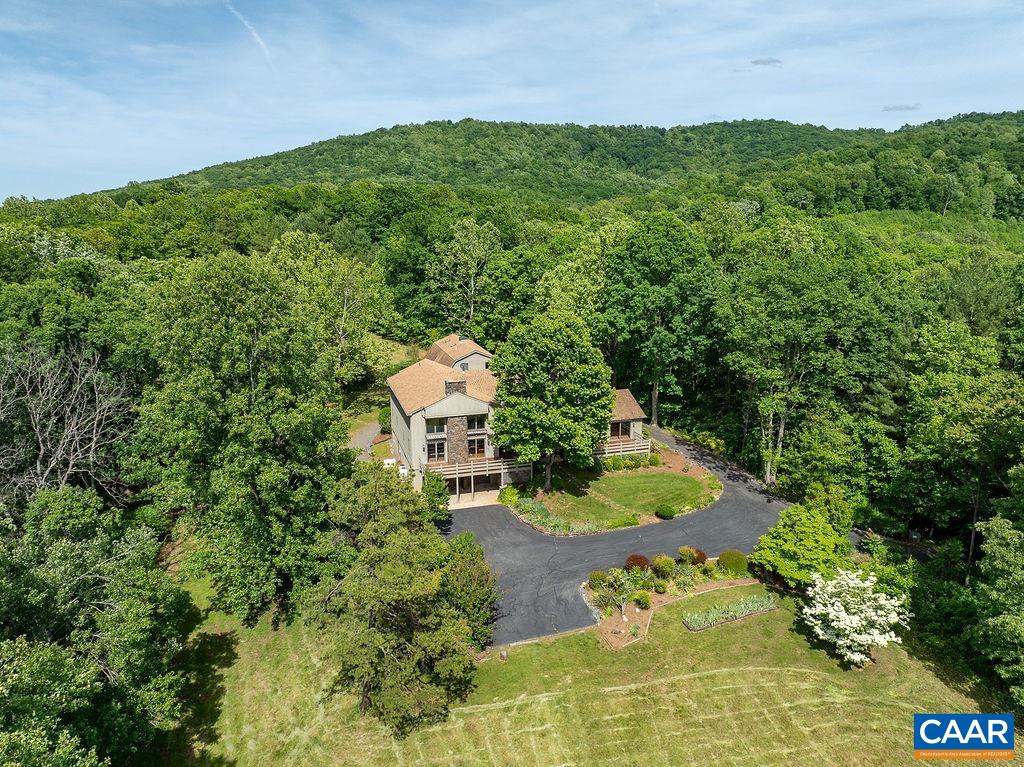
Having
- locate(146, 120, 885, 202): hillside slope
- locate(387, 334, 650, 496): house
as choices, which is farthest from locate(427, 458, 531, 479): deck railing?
locate(146, 120, 885, 202): hillside slope

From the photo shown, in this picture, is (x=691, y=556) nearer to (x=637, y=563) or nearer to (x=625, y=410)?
(x=637, y=563)

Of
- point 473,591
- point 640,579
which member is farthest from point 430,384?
point 640,579

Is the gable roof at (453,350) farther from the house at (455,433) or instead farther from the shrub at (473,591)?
the shrub at (473,591)

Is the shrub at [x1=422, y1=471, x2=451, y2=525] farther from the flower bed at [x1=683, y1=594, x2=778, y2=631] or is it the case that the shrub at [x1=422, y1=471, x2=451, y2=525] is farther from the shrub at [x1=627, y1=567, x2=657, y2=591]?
the flower bed at [x1=683, y1=594, x2=778, y2=631]

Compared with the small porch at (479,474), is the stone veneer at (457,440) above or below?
above

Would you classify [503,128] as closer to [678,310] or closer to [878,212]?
[878,212]

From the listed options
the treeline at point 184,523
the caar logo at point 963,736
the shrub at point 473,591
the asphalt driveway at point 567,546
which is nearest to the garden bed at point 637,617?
the asphalt driveway at point 567,546
